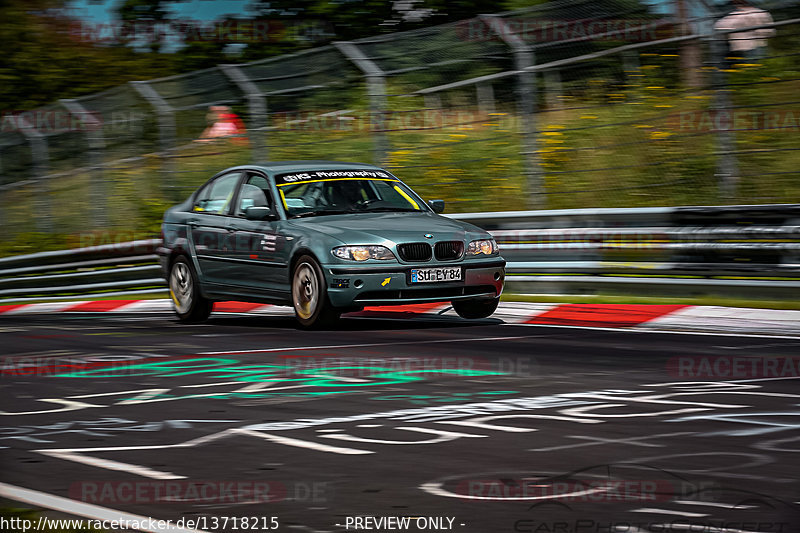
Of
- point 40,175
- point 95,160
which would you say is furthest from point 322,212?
point 40,175

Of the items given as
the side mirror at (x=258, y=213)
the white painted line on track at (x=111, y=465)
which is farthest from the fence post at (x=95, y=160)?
the white painted line on track at (x=111, y=465)

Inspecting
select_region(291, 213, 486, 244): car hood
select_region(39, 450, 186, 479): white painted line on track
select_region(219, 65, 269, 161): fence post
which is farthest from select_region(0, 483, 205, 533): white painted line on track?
select_region(219, 65, 269, 161): fence post

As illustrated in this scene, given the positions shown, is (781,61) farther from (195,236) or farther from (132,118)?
(132,118)

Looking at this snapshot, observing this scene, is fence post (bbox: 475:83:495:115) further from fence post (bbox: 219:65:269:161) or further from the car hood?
the car hood

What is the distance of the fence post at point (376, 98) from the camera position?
15.2 metres

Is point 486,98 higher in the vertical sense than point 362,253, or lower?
higher

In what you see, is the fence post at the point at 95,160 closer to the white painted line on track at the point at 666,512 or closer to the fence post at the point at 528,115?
the fence post at the point at 528,115

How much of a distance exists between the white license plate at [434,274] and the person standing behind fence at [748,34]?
11.8 ft

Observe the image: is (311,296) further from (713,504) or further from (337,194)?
(713,504)

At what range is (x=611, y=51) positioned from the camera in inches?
598

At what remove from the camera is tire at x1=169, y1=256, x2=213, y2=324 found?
534 inches

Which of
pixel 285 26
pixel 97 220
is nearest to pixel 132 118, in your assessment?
pixel 97 220

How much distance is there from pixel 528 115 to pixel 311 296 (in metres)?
3.80

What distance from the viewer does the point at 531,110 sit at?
14.1m
